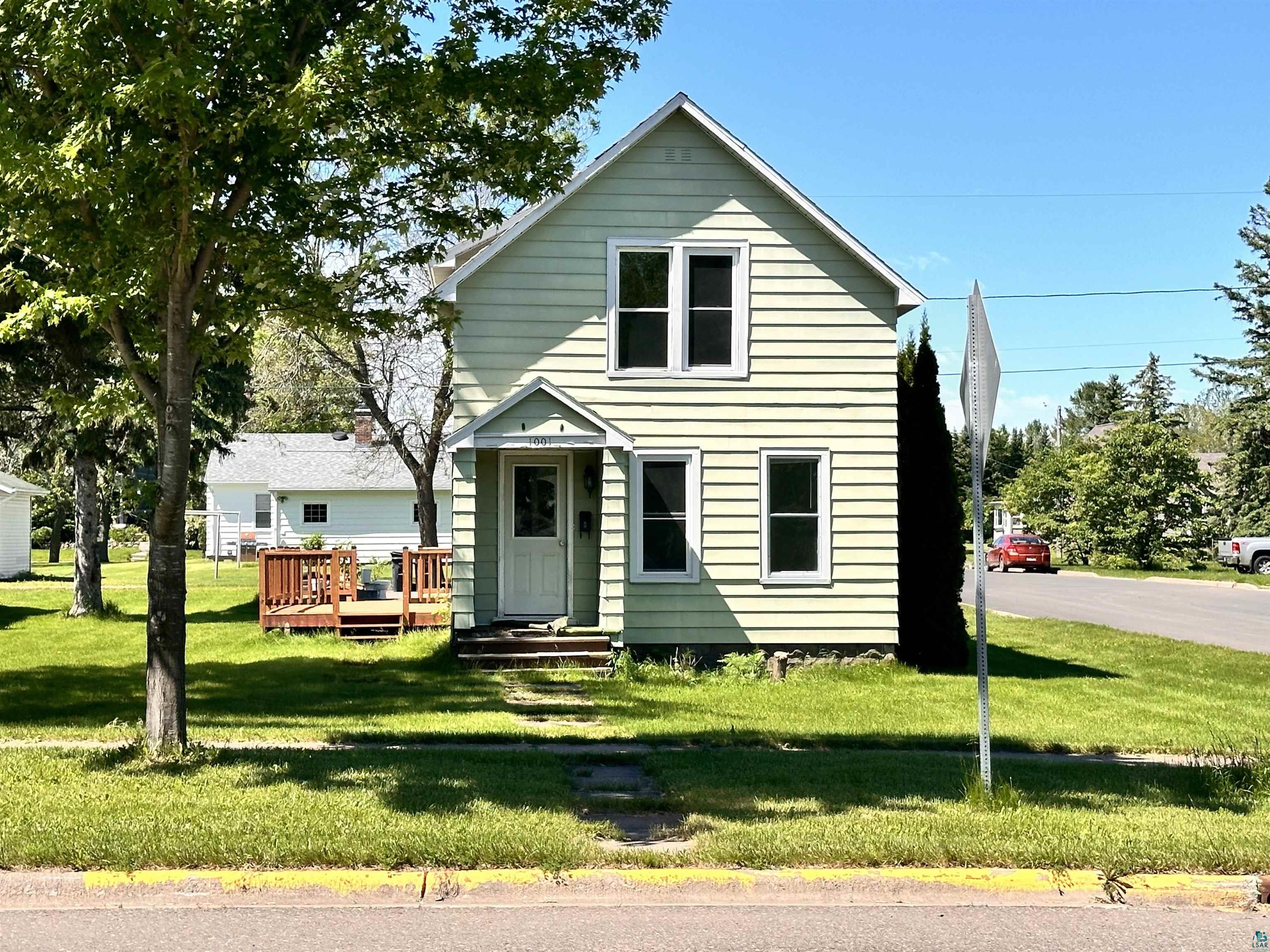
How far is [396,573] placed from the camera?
26281 mm

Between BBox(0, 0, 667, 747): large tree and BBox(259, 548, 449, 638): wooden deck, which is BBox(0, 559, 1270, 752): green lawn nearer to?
BBox(259, 548, 449, 638): wooden deck

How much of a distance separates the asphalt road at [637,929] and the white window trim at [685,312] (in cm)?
1057

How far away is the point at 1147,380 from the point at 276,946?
3702 inches

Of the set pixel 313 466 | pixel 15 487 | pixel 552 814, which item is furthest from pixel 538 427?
pixel 313 466

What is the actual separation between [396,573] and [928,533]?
13698 millimetres

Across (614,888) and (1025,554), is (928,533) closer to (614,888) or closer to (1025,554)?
(614,888)

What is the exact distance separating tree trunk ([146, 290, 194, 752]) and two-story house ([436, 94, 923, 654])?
21.8 feet

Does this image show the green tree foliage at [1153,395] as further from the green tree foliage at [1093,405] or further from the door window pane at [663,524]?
the door window pane at [663,524]

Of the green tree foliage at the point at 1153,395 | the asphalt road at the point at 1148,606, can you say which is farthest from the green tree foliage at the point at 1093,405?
the asphalt road at the point at 1148,606

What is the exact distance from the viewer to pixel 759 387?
1614 cm

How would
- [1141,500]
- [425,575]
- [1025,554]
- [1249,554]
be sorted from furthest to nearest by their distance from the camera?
[1025,554], [1141,500], [1249,554], [425,575]

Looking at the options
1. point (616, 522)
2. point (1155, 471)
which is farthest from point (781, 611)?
point (1155, 471)

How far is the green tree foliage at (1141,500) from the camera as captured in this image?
141ft

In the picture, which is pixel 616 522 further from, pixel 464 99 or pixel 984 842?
pixel 984 842
